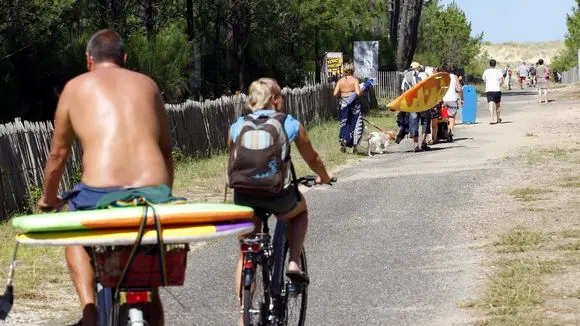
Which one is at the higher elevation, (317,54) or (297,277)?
(297,277)

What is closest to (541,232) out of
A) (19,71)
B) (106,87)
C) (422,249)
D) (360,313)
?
(422,249)

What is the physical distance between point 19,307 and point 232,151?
3031mm

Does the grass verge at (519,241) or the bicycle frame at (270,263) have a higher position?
the bicycle frame at (270,263)

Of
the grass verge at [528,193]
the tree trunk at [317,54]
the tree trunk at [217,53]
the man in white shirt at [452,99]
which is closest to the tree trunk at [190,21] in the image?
the tree trunk at [217,53]

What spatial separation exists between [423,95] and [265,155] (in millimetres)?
17343

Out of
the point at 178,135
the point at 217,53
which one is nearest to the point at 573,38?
the point at 217,53

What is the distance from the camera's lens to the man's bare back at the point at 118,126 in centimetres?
554

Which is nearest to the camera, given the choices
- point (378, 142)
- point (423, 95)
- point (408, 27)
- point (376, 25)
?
point (378, 142)

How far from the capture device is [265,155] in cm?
702

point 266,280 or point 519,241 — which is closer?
point 266,280

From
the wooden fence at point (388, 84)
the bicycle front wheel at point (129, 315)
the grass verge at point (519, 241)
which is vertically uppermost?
the bicycle front wheel at point (129, 315)

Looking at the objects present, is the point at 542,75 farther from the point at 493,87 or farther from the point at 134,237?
the point at 134,237

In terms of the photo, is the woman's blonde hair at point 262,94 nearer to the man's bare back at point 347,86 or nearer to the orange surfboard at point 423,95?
the man's bare back at point 347,86

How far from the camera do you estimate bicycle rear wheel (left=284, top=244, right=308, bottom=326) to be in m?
7.56
